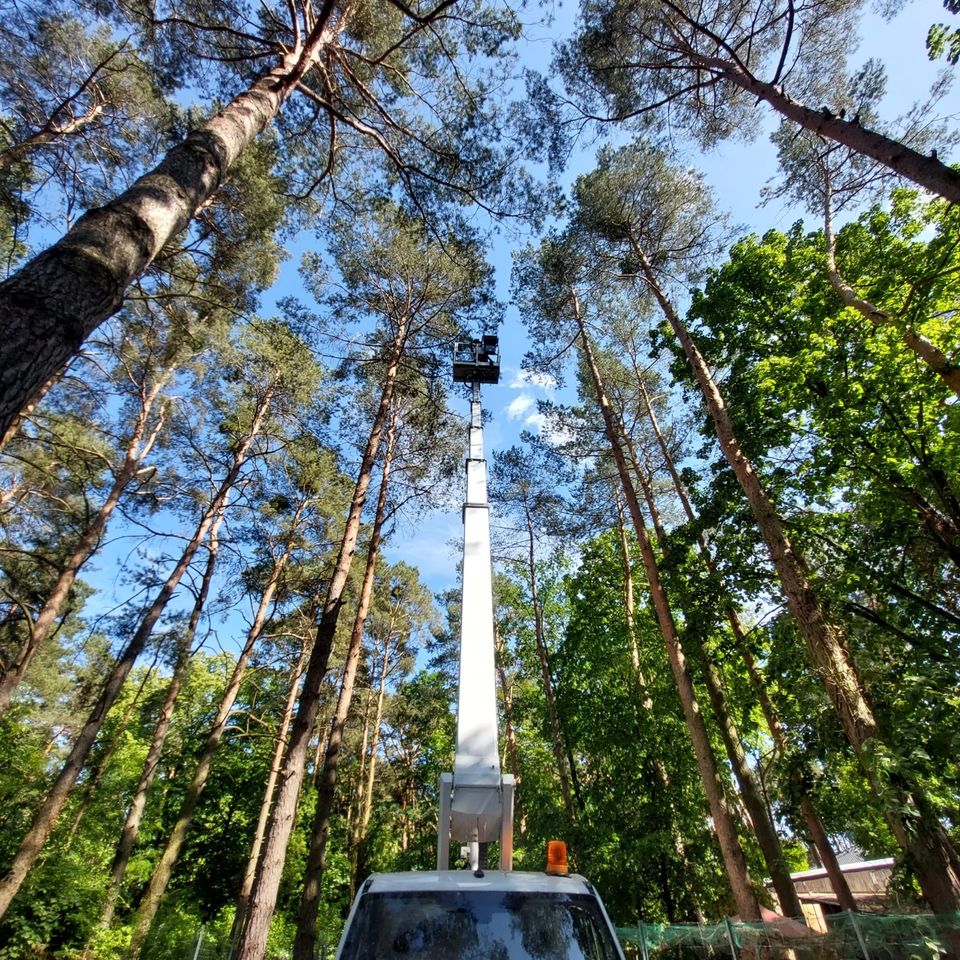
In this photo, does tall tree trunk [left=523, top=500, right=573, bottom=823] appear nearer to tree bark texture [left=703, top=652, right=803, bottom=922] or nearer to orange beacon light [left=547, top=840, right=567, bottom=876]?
tree bark texture [left=703, top=652, right=803, bottom=922]

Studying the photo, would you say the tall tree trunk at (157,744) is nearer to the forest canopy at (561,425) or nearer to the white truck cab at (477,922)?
the forest canopy at (561,425)

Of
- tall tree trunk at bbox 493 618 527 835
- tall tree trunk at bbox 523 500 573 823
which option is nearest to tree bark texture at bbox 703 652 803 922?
tall tree trunk at bbox 523 500 573 823

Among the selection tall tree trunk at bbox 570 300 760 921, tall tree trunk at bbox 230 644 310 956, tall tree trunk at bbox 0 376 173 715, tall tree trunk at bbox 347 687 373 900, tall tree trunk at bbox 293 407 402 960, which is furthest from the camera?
tall tree trunk at bbox 347 687 373 900

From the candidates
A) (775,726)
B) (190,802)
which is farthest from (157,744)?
(775,726)

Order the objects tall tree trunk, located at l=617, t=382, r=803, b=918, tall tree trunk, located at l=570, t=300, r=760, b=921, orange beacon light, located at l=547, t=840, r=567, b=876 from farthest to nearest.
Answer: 1. tall tree trunk, located at l=617, t=382, r=803, b=918
2. tall tree trunk, located at l=570, t=300, r=760, b=921
3. orange beacon light, located at l=547, t=840, r=567, b=876

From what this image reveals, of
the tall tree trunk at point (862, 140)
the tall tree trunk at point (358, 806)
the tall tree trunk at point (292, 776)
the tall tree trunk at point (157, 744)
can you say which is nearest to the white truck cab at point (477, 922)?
the tall tree trunk at point (292, 776)

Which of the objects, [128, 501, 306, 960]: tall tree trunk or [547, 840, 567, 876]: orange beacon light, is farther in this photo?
[128, 501, 306, 960]: tall tree trunk

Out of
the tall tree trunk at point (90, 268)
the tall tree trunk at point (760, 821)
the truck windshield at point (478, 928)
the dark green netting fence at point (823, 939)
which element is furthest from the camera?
the tall tree trunk at point (760, 821)

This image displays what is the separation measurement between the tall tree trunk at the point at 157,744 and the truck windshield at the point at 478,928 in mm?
11548

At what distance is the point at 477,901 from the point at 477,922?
11cm

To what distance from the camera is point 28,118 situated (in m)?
9.05

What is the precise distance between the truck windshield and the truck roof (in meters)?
0.03

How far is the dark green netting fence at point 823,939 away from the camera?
5391 mm

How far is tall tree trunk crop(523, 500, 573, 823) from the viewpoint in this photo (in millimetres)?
13805
